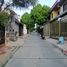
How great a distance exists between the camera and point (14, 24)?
188 ft

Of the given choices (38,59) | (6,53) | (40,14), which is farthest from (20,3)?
(40,14)

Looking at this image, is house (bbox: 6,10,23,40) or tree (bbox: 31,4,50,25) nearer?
house (bbox: 6,10,23,40)

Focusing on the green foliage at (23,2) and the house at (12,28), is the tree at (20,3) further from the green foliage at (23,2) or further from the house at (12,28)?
the house at (12,28)

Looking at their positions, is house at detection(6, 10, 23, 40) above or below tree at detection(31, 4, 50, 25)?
below

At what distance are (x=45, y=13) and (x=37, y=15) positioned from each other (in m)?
3.22

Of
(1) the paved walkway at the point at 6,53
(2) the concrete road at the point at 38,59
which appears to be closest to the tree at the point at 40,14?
(1) the paved walkway at the point at 6,53

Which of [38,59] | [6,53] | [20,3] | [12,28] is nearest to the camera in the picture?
[38,59]

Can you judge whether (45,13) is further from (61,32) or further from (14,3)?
(14,3)

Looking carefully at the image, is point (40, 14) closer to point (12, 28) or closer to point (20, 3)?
point (12, 28)

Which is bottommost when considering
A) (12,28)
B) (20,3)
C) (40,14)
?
(12,28)

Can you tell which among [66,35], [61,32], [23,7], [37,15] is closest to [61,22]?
[61,32]

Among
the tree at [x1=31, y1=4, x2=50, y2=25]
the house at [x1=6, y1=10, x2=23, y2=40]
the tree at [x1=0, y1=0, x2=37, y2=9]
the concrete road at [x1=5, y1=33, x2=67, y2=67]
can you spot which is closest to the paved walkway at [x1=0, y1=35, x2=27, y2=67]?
the concrete road at [x1=5, y1=33, x2=67, y2=67]

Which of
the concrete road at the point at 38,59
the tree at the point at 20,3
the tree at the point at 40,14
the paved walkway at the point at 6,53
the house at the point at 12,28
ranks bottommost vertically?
the concrete road at the point at 38,59

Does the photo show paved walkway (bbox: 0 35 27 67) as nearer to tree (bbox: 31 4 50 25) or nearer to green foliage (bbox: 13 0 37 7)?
green foliage (bbox: 13 0 37 7)
